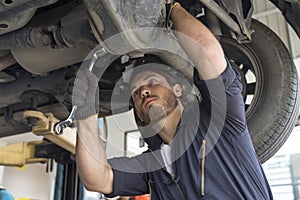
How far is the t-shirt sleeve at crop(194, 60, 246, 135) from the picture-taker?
0.81 m

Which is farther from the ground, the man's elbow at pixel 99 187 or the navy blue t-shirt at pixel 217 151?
the navy blue t-shirt at pixel 217 151

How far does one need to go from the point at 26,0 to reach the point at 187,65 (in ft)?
1.52

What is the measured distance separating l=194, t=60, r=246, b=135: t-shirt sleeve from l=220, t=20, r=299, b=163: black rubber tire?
37 cm

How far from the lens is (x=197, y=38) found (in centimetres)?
81

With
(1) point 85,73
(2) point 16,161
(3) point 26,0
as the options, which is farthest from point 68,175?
(3) point 26,0

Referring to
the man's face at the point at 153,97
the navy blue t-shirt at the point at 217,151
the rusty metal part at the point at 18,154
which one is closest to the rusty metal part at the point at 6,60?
the man's face at the point at 153,97

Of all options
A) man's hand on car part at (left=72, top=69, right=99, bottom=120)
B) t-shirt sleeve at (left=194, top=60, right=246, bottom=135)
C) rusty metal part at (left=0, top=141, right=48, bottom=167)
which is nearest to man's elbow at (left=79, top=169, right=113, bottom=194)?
man's hand on car part at (left=72, top=69, right=99, bottom=120)

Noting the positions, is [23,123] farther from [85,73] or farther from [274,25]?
[274,25]

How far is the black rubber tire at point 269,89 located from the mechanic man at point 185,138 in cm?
33

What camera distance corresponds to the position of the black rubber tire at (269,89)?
121cm

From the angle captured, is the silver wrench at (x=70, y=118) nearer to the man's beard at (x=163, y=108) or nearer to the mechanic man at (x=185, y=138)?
the mechanic man at (x=185, y=138)

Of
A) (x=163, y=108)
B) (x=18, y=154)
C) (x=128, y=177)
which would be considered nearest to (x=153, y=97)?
(x=163, y=108)

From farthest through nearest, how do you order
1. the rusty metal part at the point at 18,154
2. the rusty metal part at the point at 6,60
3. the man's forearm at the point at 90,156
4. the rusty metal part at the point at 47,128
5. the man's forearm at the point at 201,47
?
the rusty metal part at the point at 18,154
the rusty metal part at the point at 47,128
the rusty metal part at the point at 6,60
the man's forearm at the point at 90,156
the man's forearm at the point at 201,47

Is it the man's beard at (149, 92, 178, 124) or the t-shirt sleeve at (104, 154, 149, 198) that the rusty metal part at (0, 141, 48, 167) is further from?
the man's beard at (149, 92, 178, 124)
